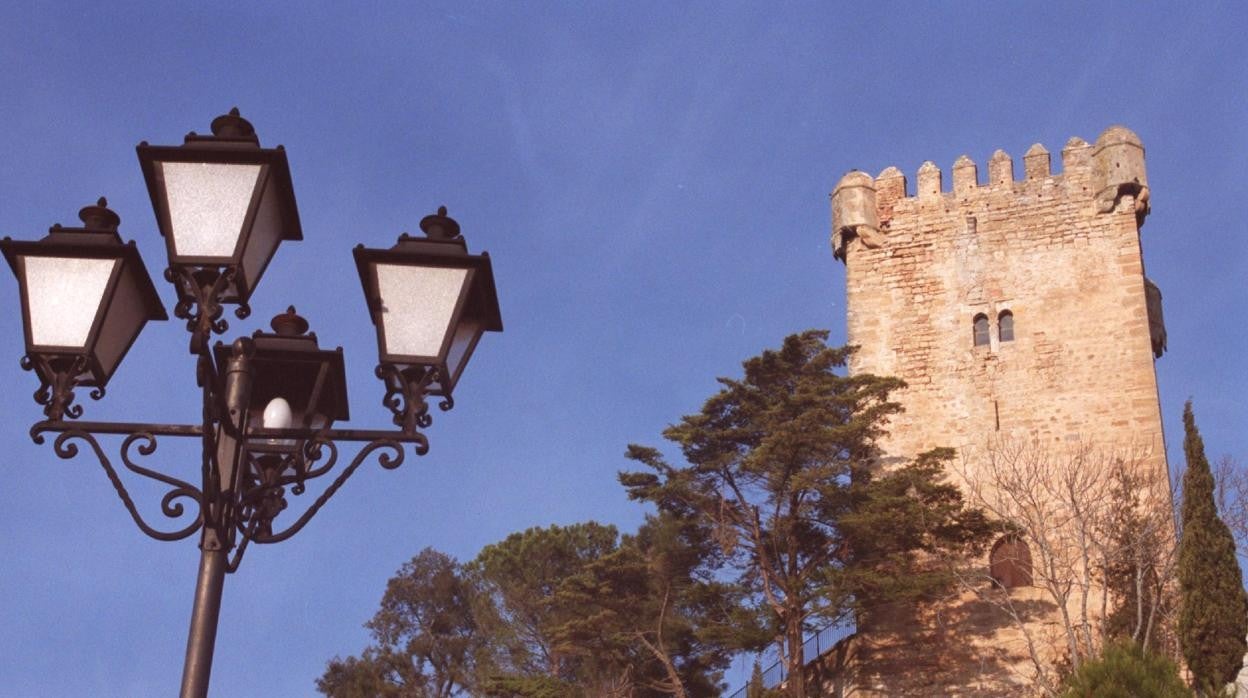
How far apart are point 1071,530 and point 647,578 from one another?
279 inches

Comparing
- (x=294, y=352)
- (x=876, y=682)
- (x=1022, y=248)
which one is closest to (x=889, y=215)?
(x=1022, y=248)

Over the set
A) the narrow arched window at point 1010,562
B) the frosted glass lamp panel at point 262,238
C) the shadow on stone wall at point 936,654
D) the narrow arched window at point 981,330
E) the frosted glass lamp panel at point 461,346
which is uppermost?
the narrow arched window at point 981,330

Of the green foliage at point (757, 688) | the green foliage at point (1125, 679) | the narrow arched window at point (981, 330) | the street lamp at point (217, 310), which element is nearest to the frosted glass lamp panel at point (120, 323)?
the street lamp at point (217, 310)

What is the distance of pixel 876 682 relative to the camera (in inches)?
1057

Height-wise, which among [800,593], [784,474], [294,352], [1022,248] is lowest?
[294,352]

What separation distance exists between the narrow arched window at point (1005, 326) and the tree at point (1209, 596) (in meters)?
5.46

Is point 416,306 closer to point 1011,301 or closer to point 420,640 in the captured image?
point 1011,301

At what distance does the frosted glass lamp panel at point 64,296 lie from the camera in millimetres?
5277

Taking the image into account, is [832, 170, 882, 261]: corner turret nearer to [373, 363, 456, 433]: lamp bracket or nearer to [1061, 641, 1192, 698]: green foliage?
[1061, 641, 1192, 698]: green foliage

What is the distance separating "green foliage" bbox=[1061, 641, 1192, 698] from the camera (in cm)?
1479

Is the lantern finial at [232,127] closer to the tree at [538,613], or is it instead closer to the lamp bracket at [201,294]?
the lamp bracket at [201,294]

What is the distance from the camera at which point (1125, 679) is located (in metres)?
14.9

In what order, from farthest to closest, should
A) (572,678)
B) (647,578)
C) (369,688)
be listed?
1. (369,688)
2. (572,678)
3. (647,578)

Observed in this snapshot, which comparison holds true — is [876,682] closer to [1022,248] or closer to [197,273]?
[1022,248]
